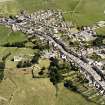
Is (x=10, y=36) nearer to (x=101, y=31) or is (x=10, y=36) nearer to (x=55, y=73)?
(x=101, y=31)

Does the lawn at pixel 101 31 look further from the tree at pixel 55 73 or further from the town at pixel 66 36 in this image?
the tree at pixel 55 73

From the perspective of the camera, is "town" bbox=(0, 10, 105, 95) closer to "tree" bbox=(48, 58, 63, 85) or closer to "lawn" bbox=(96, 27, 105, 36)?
"lawn" bbox=(96, 27, 105, 36)

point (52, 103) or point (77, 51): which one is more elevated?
point (77, 51)

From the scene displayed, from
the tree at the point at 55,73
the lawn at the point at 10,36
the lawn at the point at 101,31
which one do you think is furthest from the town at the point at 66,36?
the tree at the point at 55,73

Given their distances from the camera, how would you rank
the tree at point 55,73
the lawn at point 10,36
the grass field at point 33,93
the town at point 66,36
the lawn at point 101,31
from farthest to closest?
the lawn at point 101,31, the lawn at point 10,36, the town at point 66,36, the tree at point 55,73, the grass field at point 33,93

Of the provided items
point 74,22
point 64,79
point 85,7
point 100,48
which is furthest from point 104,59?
point 85,7

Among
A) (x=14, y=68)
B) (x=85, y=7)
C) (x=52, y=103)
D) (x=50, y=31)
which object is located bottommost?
→ (x=52, y=103)

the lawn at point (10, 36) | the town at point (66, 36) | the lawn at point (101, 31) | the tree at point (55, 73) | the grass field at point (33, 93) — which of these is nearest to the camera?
the grass field at point (33, 93)

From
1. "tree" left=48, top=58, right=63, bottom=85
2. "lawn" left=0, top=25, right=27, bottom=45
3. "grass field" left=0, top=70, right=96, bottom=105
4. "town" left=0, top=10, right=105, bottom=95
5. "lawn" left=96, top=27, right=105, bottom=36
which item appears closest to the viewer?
"grass field" left=0, top=70, right=96, bottom=105

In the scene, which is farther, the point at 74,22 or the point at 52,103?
the point at 74,22

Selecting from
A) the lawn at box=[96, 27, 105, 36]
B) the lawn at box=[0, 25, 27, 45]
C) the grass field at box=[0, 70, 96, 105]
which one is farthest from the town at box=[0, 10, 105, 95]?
the grass field at box=[0, 70, 96, 105]

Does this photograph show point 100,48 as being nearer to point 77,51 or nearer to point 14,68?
point 77,51
